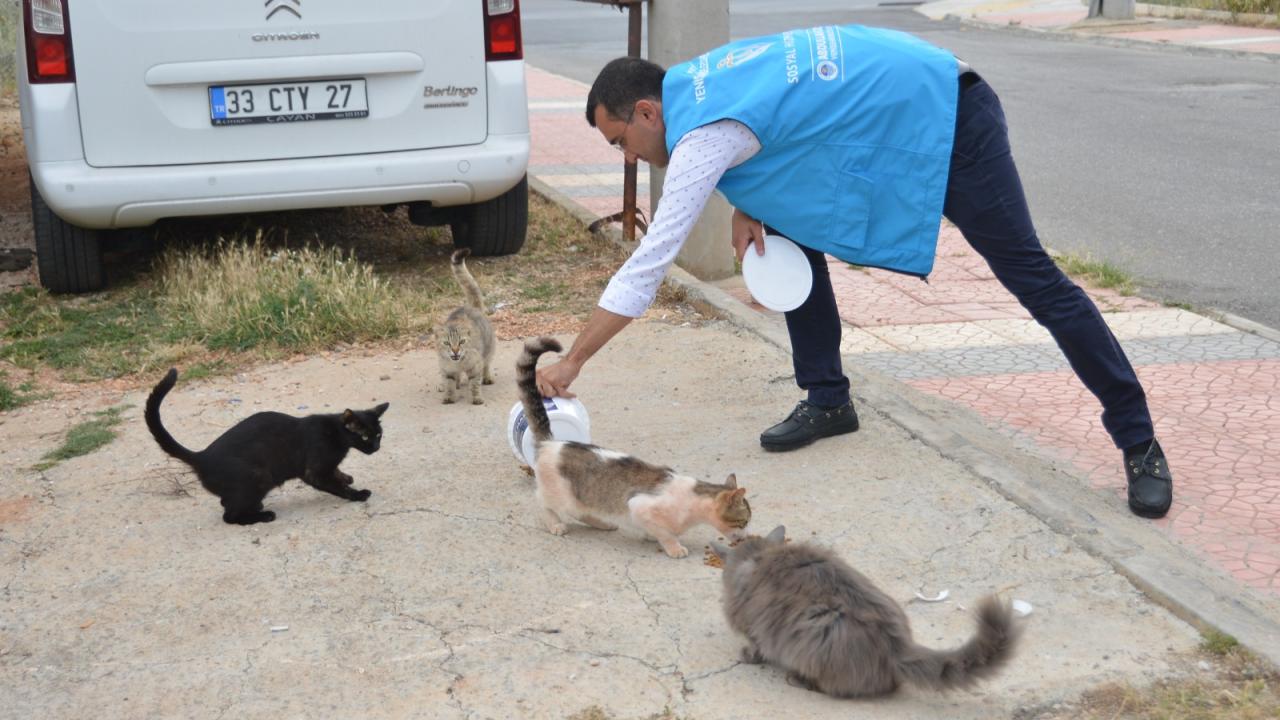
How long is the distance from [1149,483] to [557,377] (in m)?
1.90

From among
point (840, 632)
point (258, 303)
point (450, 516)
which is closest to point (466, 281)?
point (258, 303)

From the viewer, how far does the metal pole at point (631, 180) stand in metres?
7.28

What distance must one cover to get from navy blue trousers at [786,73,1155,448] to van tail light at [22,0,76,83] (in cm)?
423

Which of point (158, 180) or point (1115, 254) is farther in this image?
point (1115, 254)

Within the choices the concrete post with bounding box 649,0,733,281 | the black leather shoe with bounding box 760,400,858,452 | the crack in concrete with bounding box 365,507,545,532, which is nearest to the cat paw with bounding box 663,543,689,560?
the crack in concrete with bounding box 365,507,545,532

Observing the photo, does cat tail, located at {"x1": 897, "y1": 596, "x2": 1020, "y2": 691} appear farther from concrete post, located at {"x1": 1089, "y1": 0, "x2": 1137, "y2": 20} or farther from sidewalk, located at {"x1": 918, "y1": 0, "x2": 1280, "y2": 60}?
concrete post, located at {"x1": 1089, "y1": 0, "x2": 1137, "y2": 20}

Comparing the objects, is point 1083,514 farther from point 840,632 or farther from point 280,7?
point 280,7

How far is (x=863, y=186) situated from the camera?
416 centimetres

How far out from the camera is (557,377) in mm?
3895

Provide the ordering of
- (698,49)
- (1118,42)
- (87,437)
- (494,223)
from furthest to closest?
(1118,42) < (494,223) < (698,49) < (87,437)

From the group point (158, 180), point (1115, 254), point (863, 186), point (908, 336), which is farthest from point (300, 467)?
point (1115, 254)

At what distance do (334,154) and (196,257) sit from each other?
1067 millimetres

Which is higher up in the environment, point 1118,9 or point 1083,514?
point 1118,9

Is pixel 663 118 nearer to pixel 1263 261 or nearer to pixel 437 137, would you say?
pixel 437 137
